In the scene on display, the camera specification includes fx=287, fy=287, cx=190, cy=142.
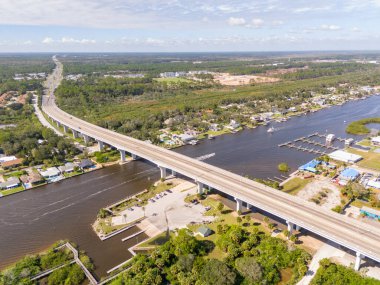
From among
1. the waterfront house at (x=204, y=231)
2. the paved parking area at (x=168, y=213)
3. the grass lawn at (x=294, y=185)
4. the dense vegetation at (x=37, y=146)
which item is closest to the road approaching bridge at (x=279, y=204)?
the paved parking area at (x=168, y=213)

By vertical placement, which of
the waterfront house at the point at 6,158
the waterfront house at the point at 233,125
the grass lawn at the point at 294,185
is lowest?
the grass lawn at the point at 294,185

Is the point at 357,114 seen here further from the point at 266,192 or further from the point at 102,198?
the point at 102,198

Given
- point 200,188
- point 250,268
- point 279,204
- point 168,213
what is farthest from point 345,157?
point 250,268

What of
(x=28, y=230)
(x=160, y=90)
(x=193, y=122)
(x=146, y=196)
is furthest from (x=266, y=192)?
(x=160, y=90)

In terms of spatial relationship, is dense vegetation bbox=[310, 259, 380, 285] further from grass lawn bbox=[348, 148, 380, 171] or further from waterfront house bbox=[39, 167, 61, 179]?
waterfront house bbox=[39, 167, 61, 179]

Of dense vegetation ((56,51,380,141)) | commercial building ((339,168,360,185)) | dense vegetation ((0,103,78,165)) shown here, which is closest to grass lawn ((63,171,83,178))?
dense vegetation ((0,103,78,165))

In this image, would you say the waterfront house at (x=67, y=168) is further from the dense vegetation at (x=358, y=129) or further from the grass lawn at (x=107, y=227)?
the dense vegetation at (x=358, y=129)

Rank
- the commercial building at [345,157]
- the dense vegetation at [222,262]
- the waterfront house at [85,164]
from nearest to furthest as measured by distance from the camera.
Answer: the dense vegetation at [222,262]
the commercial building at [345,157]
the waterfront house at [85,164]
